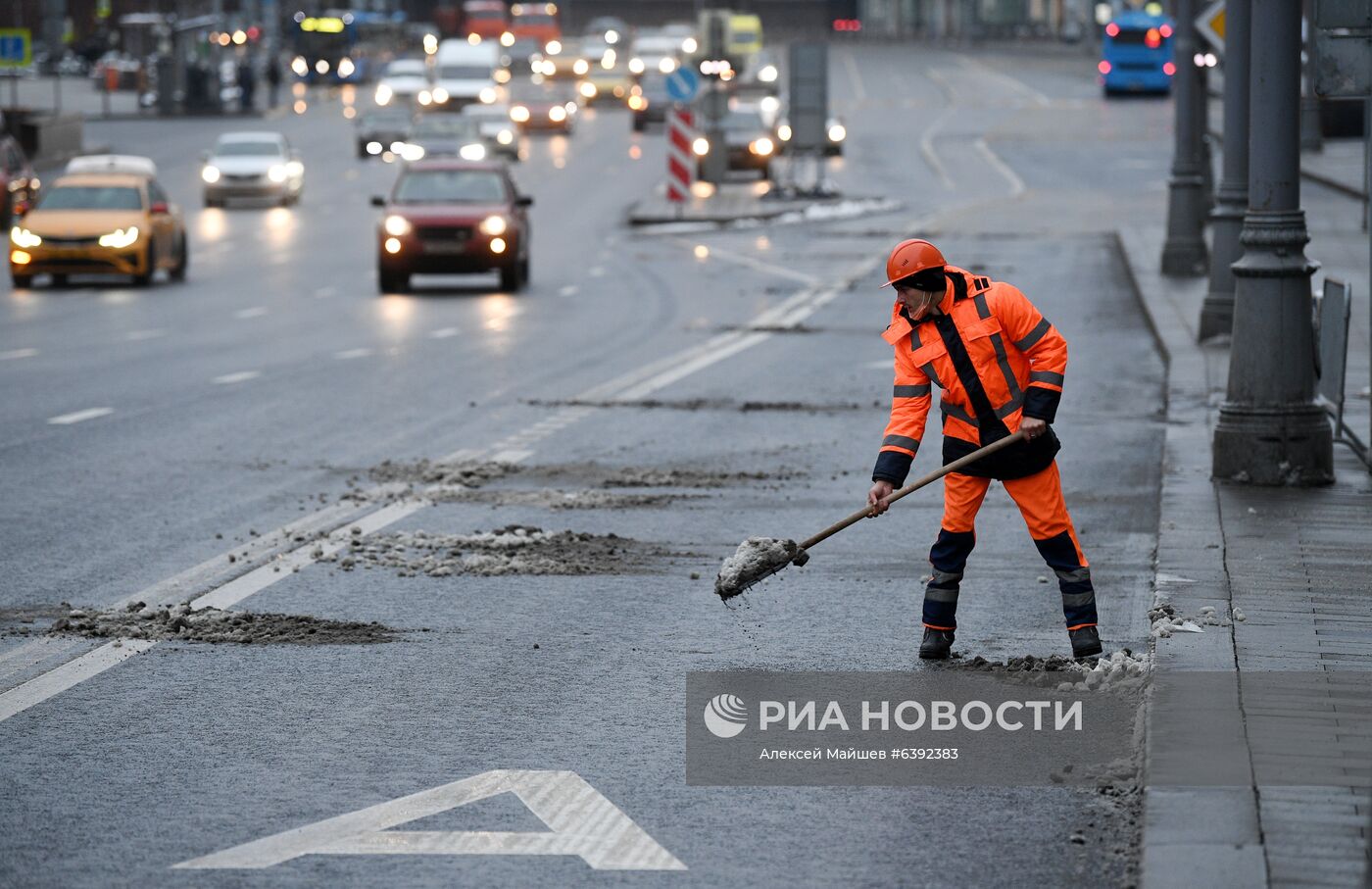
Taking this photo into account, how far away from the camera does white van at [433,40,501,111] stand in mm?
77688

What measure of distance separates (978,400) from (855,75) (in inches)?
3802

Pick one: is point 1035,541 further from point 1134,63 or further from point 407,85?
point 1134,63

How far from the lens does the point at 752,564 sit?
8555mm

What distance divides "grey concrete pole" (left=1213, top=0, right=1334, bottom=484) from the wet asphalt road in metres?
0.79

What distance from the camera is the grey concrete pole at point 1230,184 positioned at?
61.0 feet

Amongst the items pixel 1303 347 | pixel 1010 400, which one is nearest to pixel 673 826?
pixel 1010 400

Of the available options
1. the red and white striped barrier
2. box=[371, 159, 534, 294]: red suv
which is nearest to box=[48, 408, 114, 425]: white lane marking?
box=[371, 159, 534, 294]: red suv

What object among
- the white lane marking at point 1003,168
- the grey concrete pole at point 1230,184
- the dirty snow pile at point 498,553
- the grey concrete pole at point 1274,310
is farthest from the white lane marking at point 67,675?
the white lane marking at point 1003,168

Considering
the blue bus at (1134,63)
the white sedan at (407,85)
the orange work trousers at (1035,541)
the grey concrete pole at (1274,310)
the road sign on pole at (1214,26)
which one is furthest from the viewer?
the blue bus at (1134,63)

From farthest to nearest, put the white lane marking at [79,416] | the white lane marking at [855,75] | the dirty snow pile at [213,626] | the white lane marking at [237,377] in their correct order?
1. the white lane marking at [855,75]
2. the white lane marking at [237,377]
3. the white lane marking at [79,416]
4. the dirty snow pile at [213,626]

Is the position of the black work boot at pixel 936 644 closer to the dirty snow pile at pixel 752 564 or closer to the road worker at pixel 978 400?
the road worker at pixel 978 400

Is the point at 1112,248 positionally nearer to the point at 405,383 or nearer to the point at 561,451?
the point at 405,383

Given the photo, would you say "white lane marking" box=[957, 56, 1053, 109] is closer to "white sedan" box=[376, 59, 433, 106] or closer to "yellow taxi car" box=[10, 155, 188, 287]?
"white sedan" box=[376, 59, 433, 106]

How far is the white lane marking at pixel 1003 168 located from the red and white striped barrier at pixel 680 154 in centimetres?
729
